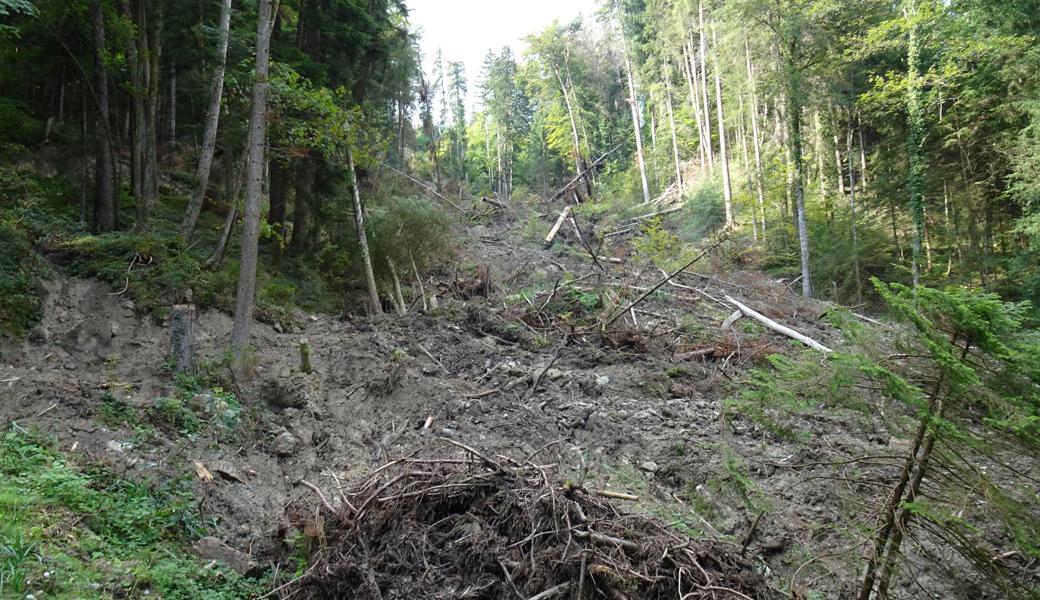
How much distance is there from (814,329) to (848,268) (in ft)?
26.4

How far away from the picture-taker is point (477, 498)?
4.25 m

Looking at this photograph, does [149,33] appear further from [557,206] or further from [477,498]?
[557,206]

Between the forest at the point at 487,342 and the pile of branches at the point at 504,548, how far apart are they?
3 cm

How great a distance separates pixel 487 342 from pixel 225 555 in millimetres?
6728

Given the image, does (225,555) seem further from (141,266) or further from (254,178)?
(141,266)

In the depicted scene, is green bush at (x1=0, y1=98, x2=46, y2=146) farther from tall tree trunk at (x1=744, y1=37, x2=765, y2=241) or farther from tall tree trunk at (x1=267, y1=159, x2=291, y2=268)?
tall tree trunk at (x1=744, y1=37, x2=765, y2=241)

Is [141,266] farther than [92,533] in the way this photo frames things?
Yes

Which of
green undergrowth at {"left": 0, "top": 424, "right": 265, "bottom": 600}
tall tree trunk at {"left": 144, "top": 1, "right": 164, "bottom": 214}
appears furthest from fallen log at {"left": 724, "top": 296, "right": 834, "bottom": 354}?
tall tree trunk at {"left": 144, "top": 1, "right": 164, "bottom": 214}

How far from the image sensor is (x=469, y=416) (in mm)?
7633

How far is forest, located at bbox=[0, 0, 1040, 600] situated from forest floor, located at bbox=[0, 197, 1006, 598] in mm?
58

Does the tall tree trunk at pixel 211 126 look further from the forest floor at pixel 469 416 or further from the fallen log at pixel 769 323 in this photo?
the fallen log at pixel 769 323

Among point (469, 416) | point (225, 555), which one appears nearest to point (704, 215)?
point (469, 416)

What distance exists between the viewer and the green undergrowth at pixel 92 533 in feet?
10.7

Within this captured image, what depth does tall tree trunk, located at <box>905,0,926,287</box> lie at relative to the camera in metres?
15.2
